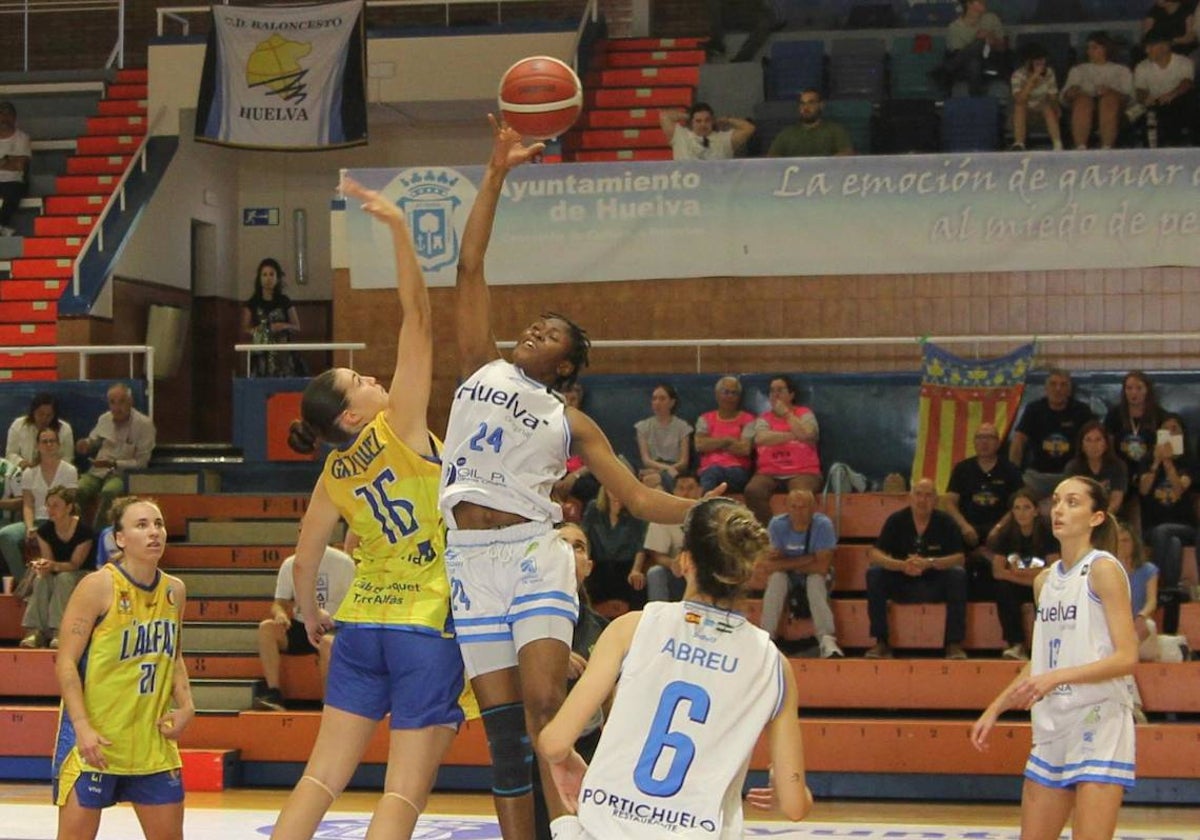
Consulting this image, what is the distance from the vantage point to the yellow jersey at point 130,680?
234 inches

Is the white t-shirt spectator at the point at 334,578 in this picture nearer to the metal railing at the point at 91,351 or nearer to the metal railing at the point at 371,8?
the metal railing at the point at 91,351

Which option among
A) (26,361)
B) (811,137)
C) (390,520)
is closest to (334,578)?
(390,520)

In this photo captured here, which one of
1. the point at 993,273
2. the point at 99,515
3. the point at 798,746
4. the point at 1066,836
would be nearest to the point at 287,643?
the point at 99,515

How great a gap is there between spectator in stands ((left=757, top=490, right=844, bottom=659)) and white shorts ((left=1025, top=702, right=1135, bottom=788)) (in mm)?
4827

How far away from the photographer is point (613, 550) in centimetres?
1129

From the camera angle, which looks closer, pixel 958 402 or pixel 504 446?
pixel 504 446

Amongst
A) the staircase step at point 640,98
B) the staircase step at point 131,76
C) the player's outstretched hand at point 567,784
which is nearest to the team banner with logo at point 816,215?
the staircase step at point 640,98

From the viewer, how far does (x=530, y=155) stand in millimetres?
5305

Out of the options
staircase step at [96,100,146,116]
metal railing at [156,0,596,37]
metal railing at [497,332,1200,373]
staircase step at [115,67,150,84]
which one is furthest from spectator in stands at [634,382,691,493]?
staircase step at [115,67,150,84]

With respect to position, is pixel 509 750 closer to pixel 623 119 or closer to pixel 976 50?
pixel 623 119

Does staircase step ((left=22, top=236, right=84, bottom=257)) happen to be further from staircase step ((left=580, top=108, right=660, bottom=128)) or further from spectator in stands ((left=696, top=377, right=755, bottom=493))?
spectator in stands ((left=696, top=377, right=755, bottom=493))

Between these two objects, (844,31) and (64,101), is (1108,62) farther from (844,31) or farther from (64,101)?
(64,101)

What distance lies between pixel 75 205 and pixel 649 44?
6.01 meters

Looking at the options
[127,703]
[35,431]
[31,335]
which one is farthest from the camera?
[31,335]
